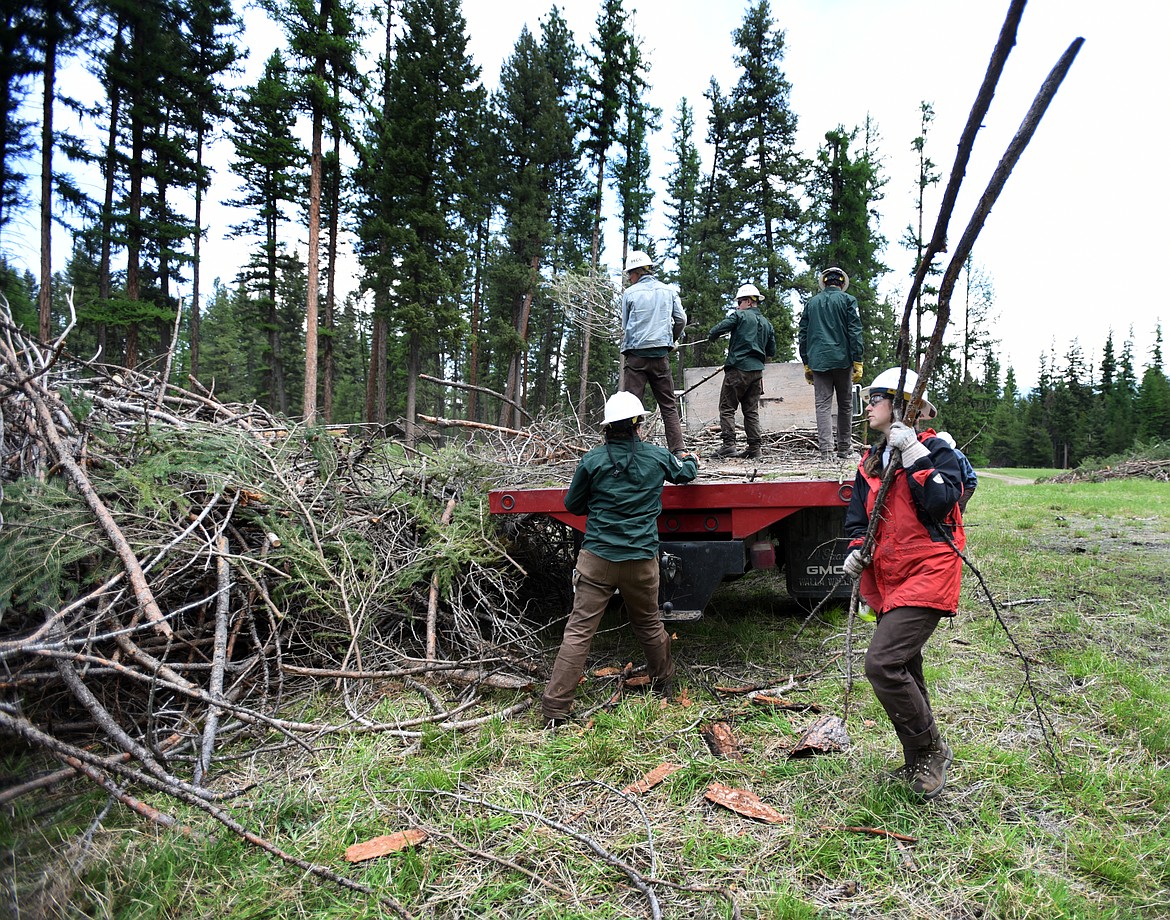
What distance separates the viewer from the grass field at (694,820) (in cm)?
206

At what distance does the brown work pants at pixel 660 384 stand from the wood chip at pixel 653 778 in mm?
2527

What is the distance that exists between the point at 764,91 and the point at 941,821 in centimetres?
2980

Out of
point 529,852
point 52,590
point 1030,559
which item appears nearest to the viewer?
point 529,852

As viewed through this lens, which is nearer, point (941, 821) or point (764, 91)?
point (941, 821)

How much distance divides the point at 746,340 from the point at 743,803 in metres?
3.77

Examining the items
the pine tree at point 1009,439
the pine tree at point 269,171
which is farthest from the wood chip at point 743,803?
the pine tree at point 1009,439

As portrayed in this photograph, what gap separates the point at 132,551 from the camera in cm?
326

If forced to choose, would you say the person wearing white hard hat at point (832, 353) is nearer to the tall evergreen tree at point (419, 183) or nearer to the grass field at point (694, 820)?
the grass field at point (694, 820)

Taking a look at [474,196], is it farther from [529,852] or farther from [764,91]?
[529,852]

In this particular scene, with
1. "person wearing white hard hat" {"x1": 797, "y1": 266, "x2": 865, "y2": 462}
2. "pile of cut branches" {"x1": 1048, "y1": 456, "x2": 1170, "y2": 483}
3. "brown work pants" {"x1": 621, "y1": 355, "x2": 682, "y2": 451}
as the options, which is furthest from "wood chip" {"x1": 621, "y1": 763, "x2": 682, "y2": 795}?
"pile of cut branches" {"x1": 1048, "y1": 456, "x2": 1170, "y2": 483}

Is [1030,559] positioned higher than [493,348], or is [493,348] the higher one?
[493,348]

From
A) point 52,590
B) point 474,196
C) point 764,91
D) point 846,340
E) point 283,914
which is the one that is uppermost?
point 764,91

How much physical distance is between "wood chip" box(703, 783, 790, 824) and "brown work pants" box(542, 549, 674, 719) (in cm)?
94

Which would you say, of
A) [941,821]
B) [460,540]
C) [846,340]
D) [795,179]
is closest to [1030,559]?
[846,340]
